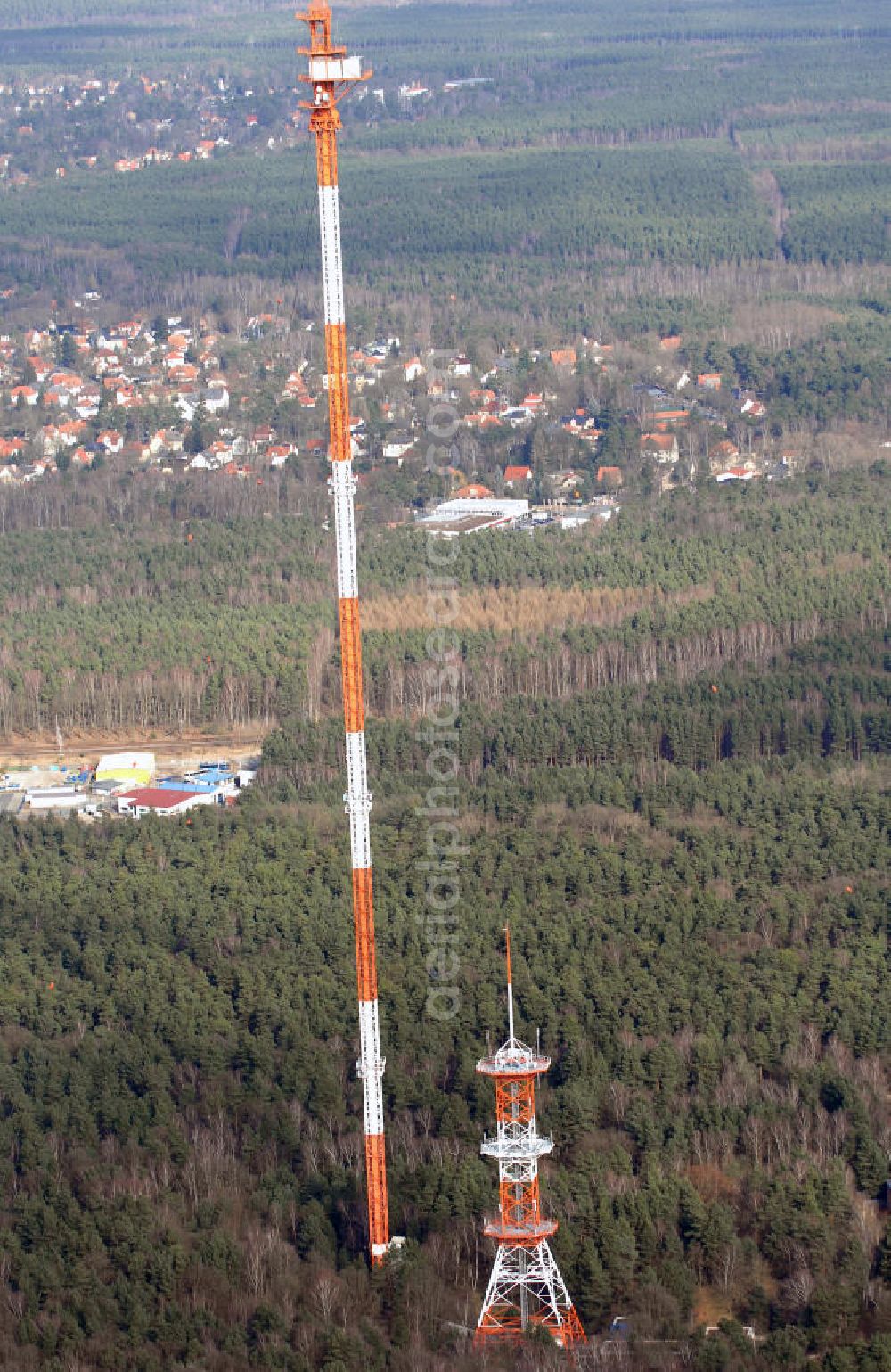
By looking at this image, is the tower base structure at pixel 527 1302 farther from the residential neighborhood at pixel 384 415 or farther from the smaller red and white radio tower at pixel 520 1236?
the residential neighborhood at pixel 384 415

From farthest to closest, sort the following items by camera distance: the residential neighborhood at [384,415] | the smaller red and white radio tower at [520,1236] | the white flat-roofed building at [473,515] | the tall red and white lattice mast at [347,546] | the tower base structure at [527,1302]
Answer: the residential neighborhood at [384,415] → the white flat-roofed building at [473,515] → the tower base structure at [527,1302] → the smaller red and white radio tower at [520,1236] → the tall red and white lattice mast at [347,546]

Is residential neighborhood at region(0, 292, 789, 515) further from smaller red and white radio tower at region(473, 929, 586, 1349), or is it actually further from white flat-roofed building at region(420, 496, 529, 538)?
smaller red and white radio tower at region(473, 929, 586, 1349)

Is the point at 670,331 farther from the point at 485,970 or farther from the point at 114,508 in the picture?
the point at 485,970

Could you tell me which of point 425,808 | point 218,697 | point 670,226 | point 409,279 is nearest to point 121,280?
point 409,279

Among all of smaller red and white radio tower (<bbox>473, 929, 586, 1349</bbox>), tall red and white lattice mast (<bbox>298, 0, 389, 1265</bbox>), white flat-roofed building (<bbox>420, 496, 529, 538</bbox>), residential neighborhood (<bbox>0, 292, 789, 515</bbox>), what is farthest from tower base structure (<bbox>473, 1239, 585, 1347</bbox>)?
residential neighborhood (<bbox>0, 292, 789, 515</bbox>)

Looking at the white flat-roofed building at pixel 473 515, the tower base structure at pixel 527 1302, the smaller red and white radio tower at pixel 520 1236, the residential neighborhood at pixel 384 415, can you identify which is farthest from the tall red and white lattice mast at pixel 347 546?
the residential neighborhood at pixel 384 415

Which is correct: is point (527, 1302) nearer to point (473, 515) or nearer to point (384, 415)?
point (473, 515)

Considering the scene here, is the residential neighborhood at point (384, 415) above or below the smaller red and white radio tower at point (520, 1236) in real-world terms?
below

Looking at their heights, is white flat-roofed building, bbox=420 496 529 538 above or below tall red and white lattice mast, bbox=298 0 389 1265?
below
